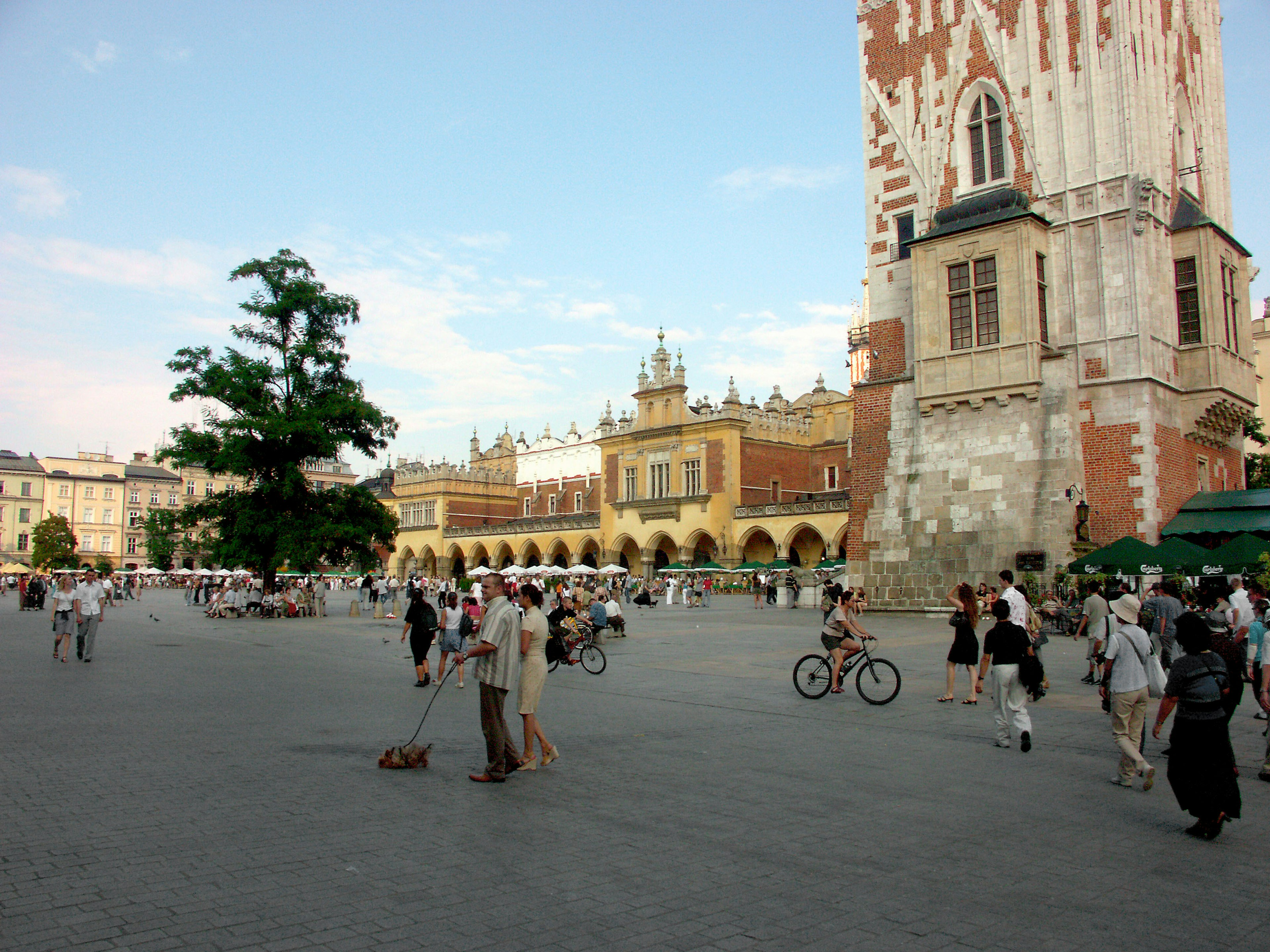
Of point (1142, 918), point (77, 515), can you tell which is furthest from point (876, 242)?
point (77, 515)

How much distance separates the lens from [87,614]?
15984 mm

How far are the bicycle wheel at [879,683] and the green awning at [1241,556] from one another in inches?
388

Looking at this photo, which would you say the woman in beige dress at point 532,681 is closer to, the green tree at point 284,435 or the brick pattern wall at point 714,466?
the green tree at point 284,435

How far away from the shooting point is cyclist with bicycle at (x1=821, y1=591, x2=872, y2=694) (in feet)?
37.8

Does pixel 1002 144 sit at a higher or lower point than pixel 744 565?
higher

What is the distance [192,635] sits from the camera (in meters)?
23.7

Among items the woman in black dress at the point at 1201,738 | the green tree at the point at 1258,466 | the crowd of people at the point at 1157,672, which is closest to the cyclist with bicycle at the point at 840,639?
the crowd of people at the point at 1157,672

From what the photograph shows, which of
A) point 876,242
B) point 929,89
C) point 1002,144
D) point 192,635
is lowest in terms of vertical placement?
point 192,635

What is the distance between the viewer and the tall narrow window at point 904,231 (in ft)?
85.7

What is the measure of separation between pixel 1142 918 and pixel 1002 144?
23.8 meters

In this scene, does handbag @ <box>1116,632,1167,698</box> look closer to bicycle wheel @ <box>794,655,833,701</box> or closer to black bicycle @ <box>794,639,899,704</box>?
black bicycle @ <box>794,639,899,704</box>

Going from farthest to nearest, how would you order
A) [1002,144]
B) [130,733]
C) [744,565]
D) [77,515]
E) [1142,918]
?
1. [77,515]
2. [744,565]
3. [1002,144]
4. [130,733]
5. [1142,918]

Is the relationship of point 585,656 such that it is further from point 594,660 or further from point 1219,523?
point 1219,523

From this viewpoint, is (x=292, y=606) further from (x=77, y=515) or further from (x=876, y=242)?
(x=77, y=515)
